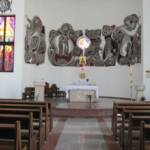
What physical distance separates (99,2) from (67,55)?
364cm

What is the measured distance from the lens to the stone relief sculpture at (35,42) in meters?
17.5

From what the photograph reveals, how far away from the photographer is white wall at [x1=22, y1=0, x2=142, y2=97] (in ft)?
61.3

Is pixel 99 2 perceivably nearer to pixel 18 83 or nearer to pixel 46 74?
pixel 46 74

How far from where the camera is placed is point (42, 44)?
1889cm

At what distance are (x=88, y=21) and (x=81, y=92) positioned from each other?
5.45 meters

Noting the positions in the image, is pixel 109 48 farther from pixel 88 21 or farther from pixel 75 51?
pixel 88 21

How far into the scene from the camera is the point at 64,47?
19.5 metres

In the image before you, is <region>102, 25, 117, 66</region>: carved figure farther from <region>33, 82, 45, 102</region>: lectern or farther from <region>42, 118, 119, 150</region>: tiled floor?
<region>42, 118, 119, 150</region>: tiled floor

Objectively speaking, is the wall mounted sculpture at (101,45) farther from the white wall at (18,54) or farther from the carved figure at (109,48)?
the white wall at (18,54)

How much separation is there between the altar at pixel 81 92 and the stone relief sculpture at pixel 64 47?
148 inches

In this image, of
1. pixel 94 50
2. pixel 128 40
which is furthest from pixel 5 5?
pixel 128 40

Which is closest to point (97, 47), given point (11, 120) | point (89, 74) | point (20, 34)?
point (89, 74)

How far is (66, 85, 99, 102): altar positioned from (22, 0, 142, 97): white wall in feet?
9.70

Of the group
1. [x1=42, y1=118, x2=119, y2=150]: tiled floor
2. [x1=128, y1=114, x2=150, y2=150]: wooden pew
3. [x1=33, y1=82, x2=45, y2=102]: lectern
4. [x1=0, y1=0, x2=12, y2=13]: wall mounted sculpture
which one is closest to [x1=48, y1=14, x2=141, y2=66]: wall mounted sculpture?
[x1=0, y1=0, x2=12, y2=13]: wall mounted sculpture
